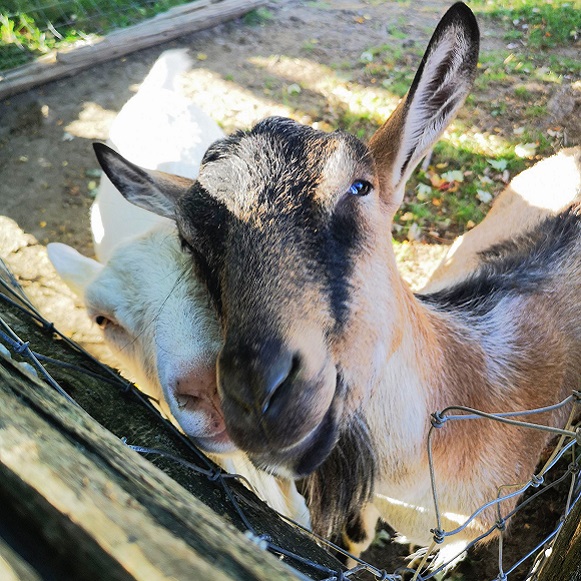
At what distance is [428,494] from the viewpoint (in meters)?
2.18

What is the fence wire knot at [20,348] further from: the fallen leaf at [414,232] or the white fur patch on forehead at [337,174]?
the fallen leaf at [414,232]

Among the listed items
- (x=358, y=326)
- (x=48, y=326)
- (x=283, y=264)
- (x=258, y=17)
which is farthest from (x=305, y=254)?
(x=258, y=17)

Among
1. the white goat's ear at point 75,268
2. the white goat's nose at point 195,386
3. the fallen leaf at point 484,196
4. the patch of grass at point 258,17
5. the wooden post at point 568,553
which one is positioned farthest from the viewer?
the patch of grass at point 258,17

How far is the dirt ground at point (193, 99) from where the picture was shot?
176 inches

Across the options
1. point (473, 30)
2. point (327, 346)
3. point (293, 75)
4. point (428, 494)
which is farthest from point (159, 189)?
point (293, 75)

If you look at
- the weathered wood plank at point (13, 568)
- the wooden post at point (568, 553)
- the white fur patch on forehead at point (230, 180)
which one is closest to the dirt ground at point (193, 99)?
the wooden post at point (568, 553)

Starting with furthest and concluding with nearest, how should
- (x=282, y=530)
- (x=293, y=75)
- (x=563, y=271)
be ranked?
(x=293, y=75), (x=563, y=271), (x=282, y=530)

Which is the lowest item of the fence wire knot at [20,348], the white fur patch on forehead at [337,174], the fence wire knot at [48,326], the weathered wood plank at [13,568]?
the fence wire knot at [48,326]

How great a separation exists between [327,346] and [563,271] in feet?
5.85

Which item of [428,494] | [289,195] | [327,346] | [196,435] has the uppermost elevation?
[289,195]

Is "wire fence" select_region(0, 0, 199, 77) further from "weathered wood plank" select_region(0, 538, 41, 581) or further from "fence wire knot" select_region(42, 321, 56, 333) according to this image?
"weathered wood plank" select_region(0, 538, 41, 581)

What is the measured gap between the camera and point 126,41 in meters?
6.54

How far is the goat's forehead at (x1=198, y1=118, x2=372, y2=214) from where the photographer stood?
160cm

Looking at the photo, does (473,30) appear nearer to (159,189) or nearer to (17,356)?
(159,189)
